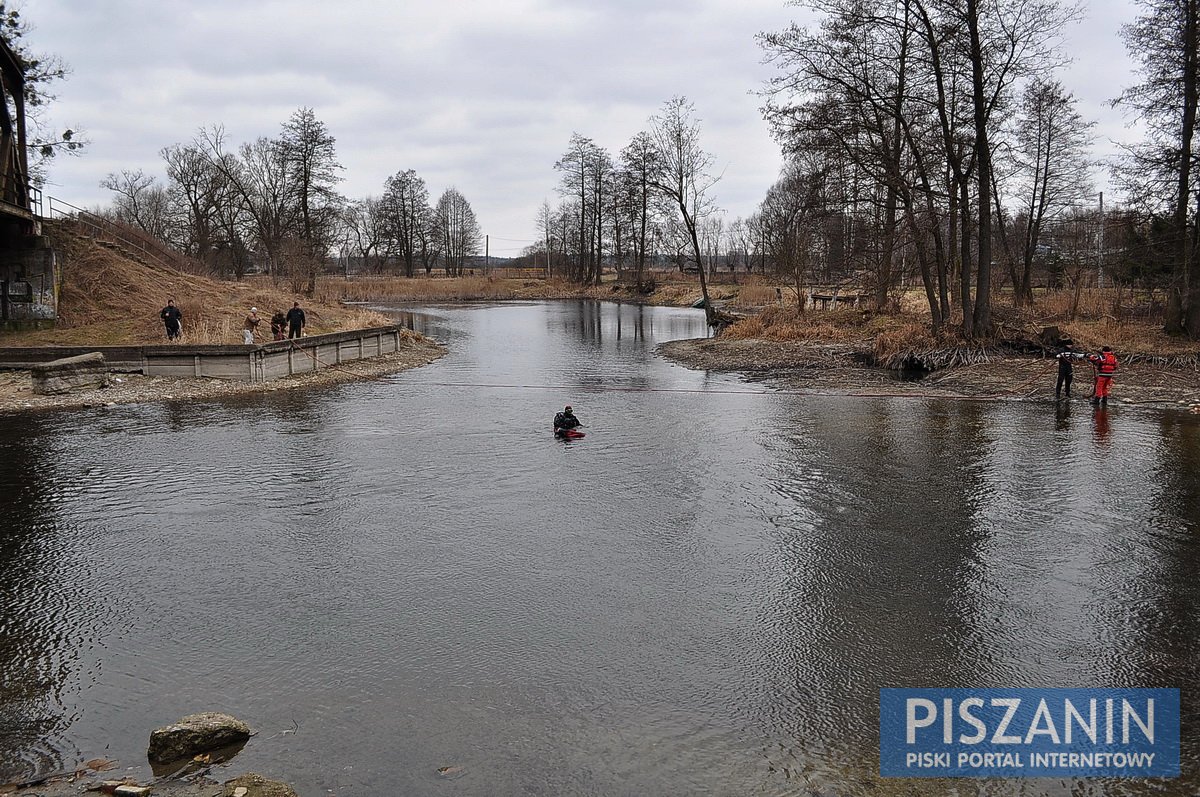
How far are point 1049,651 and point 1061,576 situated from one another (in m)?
1.88

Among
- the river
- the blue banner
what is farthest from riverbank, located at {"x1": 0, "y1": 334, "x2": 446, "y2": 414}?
the blue banner

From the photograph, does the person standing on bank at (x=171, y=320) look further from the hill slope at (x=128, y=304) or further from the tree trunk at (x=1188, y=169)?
the tree trunk at (x=1188, y=169)

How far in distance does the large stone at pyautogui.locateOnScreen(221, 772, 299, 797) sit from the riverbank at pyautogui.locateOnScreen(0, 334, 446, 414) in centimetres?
1750

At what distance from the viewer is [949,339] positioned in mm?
25422

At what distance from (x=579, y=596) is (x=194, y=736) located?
3480 millimetres

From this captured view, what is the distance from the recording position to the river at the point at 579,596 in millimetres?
5188

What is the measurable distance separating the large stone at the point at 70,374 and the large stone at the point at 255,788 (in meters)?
19.0

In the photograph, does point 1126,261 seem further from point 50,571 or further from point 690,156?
point 50,571

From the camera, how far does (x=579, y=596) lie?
7.57 m

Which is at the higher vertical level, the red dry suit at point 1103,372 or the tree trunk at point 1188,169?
the tree trunk at point 1188,169

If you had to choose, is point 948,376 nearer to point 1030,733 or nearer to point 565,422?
point 565,422

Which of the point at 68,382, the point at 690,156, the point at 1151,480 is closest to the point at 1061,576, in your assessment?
the point at 1151,480

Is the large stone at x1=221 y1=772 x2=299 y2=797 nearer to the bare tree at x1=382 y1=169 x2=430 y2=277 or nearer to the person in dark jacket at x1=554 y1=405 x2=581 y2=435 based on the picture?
the person in dark jacket at x1=554 y1=405 x2=581 y2=435

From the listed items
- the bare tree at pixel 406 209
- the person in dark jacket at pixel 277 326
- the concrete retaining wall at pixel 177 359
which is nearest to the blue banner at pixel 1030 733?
the concrete retaining wall at pixel 177 359
